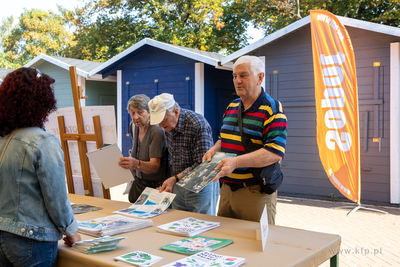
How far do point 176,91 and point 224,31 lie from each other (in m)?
12.9

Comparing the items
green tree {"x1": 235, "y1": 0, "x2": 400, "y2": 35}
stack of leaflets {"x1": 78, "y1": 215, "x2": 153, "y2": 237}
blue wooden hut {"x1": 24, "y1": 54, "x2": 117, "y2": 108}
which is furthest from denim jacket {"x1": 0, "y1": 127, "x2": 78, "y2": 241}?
green tree {"x1": 235, "y1": 0, "x2": 400, "y2": 35}

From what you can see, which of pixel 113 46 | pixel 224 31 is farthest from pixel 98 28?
pixel 224 31

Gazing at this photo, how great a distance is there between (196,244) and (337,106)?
4.64m

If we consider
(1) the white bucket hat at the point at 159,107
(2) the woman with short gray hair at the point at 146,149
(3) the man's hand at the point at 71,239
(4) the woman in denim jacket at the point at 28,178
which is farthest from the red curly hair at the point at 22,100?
(2) the woman with short gray hair at the point at 146,149

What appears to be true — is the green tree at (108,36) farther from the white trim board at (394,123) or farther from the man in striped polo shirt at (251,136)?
the man in striped polo shirt at (251,136)

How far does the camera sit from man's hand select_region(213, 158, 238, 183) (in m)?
2.09

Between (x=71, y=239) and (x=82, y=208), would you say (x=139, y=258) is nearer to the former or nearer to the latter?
(x=71, y=239)

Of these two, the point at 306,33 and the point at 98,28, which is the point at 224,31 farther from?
the point at 306,33

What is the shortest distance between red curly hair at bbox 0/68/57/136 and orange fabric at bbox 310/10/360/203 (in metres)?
4.95

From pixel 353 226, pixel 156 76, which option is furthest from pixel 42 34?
pixel 353 226

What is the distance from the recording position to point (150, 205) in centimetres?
272

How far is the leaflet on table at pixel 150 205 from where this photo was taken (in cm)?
256

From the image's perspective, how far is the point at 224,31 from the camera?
21.3m

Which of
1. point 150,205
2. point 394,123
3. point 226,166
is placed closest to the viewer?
point 226,166
